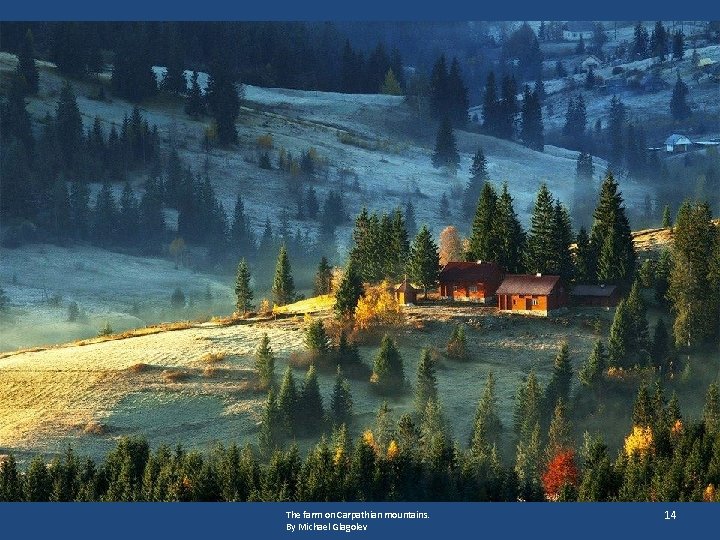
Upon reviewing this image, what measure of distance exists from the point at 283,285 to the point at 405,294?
1340cm

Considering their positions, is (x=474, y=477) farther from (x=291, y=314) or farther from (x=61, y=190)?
(x=61, y=190)

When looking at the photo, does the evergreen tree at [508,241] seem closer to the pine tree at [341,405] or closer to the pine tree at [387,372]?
the pine tree at [387,372]

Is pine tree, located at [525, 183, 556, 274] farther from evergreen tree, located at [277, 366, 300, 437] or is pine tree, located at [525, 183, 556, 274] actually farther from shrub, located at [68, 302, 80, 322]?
shrub, located at [68, 302, 80, 322]

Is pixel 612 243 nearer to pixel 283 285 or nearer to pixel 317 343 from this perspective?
pixel 317 343

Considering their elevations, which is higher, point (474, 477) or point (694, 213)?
point (694, 213)

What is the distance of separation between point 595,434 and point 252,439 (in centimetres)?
2088

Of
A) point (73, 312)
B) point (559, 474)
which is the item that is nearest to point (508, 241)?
point (559, 474)

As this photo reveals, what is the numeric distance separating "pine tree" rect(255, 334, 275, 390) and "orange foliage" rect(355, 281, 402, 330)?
7.45 m

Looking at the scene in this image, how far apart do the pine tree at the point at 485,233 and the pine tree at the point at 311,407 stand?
23.9 meters

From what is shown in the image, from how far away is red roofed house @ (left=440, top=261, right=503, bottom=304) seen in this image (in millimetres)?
135000

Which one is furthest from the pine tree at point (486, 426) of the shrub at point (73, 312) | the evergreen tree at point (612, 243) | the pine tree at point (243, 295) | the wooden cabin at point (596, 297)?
the shrub at point (73, 312)

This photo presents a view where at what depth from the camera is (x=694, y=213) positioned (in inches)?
5369

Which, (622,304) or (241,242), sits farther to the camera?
(241,242)

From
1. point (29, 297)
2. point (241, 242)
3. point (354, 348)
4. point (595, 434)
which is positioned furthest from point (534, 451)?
point (241, 242)
